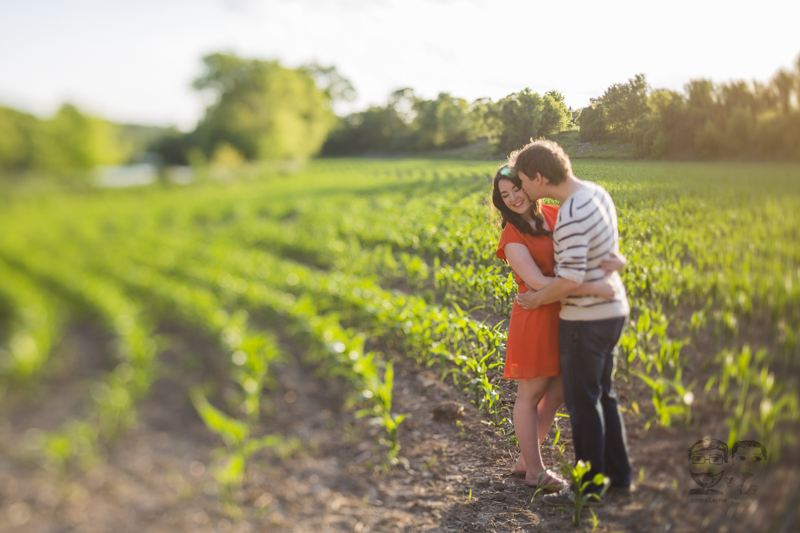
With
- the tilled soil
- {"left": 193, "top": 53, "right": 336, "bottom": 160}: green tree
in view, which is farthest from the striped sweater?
{"left": 193, "top": 53, "right": 336, "bottom": 160}: green tree

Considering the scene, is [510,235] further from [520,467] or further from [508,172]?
[520,467]

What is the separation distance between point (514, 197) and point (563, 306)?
1.51ft

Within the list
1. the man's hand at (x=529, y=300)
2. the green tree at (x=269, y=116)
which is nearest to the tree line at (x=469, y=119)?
the man's hand at (x=529, y=300)

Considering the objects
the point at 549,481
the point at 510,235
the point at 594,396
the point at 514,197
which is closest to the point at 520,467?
the point at 549,481

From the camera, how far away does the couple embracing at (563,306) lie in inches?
59.6

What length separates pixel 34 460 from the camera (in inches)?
187

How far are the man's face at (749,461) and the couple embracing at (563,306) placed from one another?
18.6 inches

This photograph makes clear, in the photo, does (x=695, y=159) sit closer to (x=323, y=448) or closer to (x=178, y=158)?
(x=323, y=448)

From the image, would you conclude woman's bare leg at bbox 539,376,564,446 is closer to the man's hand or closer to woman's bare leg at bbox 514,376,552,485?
woman's bare leg at bbox 514,376,552,485

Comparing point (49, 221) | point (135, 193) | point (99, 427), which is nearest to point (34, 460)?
point (99, 427)

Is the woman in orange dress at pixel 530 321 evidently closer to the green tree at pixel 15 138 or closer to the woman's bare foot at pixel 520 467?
the woman's bare foot at pixel 520 467

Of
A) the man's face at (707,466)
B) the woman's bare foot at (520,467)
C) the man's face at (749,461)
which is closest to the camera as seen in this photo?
the man's face at (749,461)

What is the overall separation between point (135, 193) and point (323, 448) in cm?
1851

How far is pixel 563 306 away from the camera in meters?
1.63
